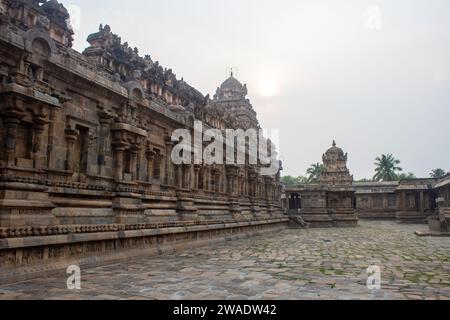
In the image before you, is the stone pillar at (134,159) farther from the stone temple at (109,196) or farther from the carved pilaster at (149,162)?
the carved pilaster at (149,162)

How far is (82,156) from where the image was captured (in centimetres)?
1159

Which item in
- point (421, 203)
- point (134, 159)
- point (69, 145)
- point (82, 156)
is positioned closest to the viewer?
point (69, 145)

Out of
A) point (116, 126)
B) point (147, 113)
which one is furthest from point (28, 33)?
point (147, 113)

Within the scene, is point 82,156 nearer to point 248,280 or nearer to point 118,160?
point 118,160

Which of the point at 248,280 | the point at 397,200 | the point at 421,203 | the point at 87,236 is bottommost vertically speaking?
the point at 248,280

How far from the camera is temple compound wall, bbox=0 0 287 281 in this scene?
26.3 feet

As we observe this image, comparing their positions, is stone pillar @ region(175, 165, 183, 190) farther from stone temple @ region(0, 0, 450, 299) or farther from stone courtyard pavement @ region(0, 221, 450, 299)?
stone courtyard pavement @ region(0, 221, 450, 299)

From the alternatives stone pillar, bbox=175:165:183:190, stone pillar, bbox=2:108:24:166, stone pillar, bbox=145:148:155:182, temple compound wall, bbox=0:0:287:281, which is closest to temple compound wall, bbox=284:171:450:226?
stone pillar, bbox=175:165:183:190

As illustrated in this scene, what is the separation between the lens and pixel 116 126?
12.3m

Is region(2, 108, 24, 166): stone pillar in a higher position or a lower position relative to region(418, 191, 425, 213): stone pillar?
higher

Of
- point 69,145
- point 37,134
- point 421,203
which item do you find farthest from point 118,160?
point 421,203

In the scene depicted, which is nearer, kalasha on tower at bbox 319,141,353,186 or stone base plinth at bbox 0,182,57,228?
stone base plinth at bbox 0,182,57,228

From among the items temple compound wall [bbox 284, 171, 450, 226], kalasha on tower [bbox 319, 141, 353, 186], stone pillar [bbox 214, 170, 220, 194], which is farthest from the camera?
kalasha on tower [bbox 319, 141, 353, 186]

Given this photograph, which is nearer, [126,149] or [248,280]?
[248,280]
